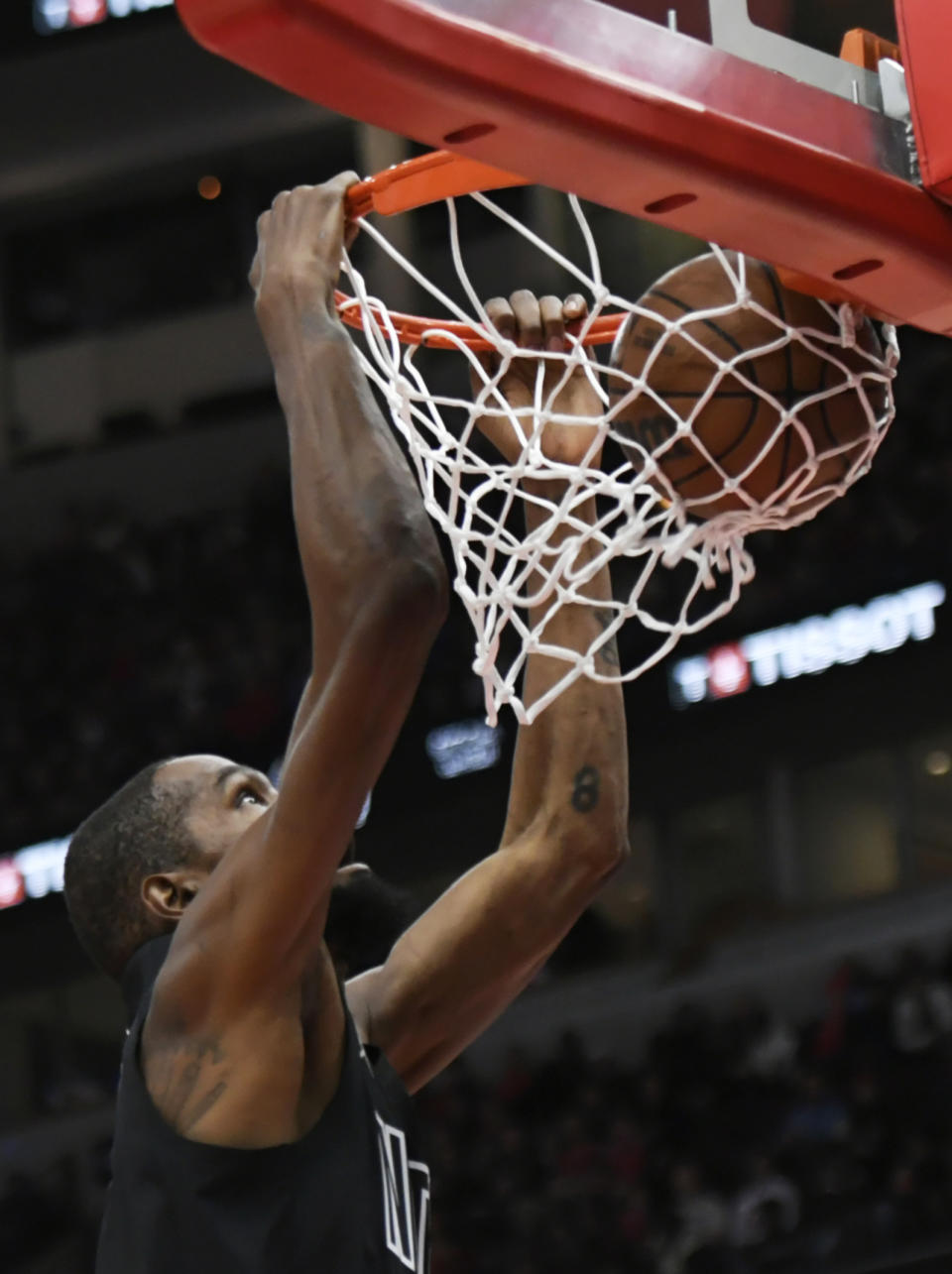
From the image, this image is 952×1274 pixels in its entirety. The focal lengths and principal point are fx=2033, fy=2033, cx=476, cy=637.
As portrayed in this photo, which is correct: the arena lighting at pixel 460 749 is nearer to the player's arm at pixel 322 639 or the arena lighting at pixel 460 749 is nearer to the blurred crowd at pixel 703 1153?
the blurred crowd at pixel 703 1153

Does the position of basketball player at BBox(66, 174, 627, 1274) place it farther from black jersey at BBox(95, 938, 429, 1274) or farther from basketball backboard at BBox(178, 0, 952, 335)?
basketball backboard at BBox(178, 0, 952, 335)

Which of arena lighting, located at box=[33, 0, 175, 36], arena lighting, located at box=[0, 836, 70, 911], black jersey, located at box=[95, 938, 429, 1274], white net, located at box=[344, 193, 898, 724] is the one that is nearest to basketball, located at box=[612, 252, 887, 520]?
white net, located at box=[344, 193, 898, 724]

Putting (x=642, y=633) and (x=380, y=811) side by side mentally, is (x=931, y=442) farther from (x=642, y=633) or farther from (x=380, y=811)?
(x=380, y=811)

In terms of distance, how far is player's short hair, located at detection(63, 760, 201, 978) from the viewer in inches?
95.3

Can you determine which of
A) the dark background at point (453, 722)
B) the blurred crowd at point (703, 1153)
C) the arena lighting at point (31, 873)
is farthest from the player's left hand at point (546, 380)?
the arena lighting at point (31, 873)

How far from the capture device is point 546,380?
2.77m

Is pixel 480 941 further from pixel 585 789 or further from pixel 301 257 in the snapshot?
pixel 301 257

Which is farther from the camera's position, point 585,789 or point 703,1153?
point 703,1153

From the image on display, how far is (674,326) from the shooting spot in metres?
2.35

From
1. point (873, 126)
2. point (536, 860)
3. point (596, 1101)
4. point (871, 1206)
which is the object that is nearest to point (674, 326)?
point (873, 126)

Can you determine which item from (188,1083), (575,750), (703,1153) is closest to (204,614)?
(703,1153)

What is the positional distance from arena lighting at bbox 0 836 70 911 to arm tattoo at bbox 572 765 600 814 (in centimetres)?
800

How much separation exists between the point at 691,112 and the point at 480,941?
108 centimetres

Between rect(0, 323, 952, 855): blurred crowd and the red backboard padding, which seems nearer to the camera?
the red backboard padding
